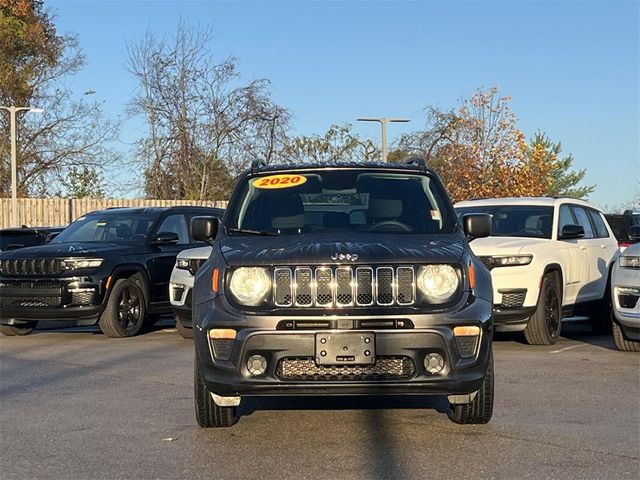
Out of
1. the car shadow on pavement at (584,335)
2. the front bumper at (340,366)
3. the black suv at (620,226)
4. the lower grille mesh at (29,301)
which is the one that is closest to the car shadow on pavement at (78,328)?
the lower grille mesh at (29,301)

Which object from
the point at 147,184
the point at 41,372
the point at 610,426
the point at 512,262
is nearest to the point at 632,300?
the point at 512,262

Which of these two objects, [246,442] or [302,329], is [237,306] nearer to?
[302,329]

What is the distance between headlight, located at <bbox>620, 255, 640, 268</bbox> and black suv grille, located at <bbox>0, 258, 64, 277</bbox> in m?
7.03

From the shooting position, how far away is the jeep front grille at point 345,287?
6086 millimetres

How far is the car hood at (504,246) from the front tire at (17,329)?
21.7 ft

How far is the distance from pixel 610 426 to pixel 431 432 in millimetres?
1290

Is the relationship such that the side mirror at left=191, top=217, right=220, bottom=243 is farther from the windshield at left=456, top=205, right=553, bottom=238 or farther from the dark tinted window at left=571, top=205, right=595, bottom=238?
the dark tinted window at left=571, top=205, right=595, bottom=238

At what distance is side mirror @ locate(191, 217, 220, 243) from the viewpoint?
734 centimetres

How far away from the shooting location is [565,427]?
671 centimetres

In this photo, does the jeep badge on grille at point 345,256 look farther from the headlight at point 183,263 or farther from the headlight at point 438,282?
the headlight at point 183,263

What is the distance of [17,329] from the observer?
44.7 feet

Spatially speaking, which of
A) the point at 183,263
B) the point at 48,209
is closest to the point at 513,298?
the point at 183,263

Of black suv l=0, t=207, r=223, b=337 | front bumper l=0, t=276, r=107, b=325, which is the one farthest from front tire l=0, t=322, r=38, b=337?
Result: front bumper l=0, t=276, r=107, b=325

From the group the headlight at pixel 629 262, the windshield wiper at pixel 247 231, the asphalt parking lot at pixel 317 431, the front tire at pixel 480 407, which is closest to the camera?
the asphalt parking lot at pixel 317 431
